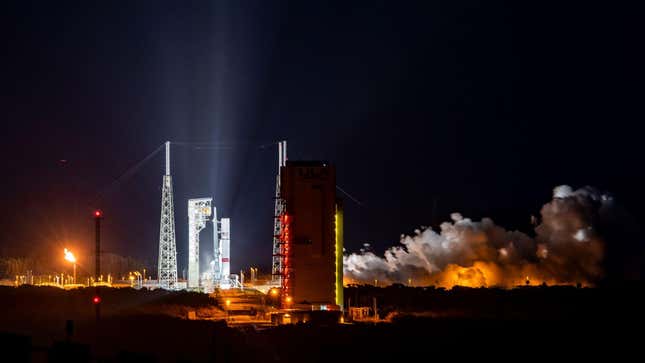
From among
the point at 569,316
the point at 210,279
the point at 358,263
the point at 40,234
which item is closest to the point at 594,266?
the point at 358,263

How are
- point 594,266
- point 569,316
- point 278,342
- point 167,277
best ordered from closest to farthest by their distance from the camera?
point 278,342
point 569,316
point 594,266
point 167,277

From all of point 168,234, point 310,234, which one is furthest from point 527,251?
point 168,234

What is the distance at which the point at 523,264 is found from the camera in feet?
160

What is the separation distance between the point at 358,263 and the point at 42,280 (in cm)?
2054

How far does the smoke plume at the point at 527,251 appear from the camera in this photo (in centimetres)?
4775

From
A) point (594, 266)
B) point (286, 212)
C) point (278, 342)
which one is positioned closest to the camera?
point (278, 342)

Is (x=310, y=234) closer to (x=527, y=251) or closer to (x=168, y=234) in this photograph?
(x=168, y=234)

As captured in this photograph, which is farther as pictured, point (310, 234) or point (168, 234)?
point (168, 234)

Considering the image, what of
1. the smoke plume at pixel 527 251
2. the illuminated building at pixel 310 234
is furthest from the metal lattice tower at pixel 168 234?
the illuminated building at pixel 310 234

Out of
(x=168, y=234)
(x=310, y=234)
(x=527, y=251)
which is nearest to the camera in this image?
(x=310, y=234)

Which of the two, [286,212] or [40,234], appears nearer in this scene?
[286,212]

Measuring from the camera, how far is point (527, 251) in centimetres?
4978

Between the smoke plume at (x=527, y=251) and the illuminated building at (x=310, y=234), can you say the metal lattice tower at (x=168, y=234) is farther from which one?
the illuminated building at (x=310, y=234)

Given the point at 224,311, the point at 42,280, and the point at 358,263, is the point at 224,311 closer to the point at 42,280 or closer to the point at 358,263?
the point at 358,263
